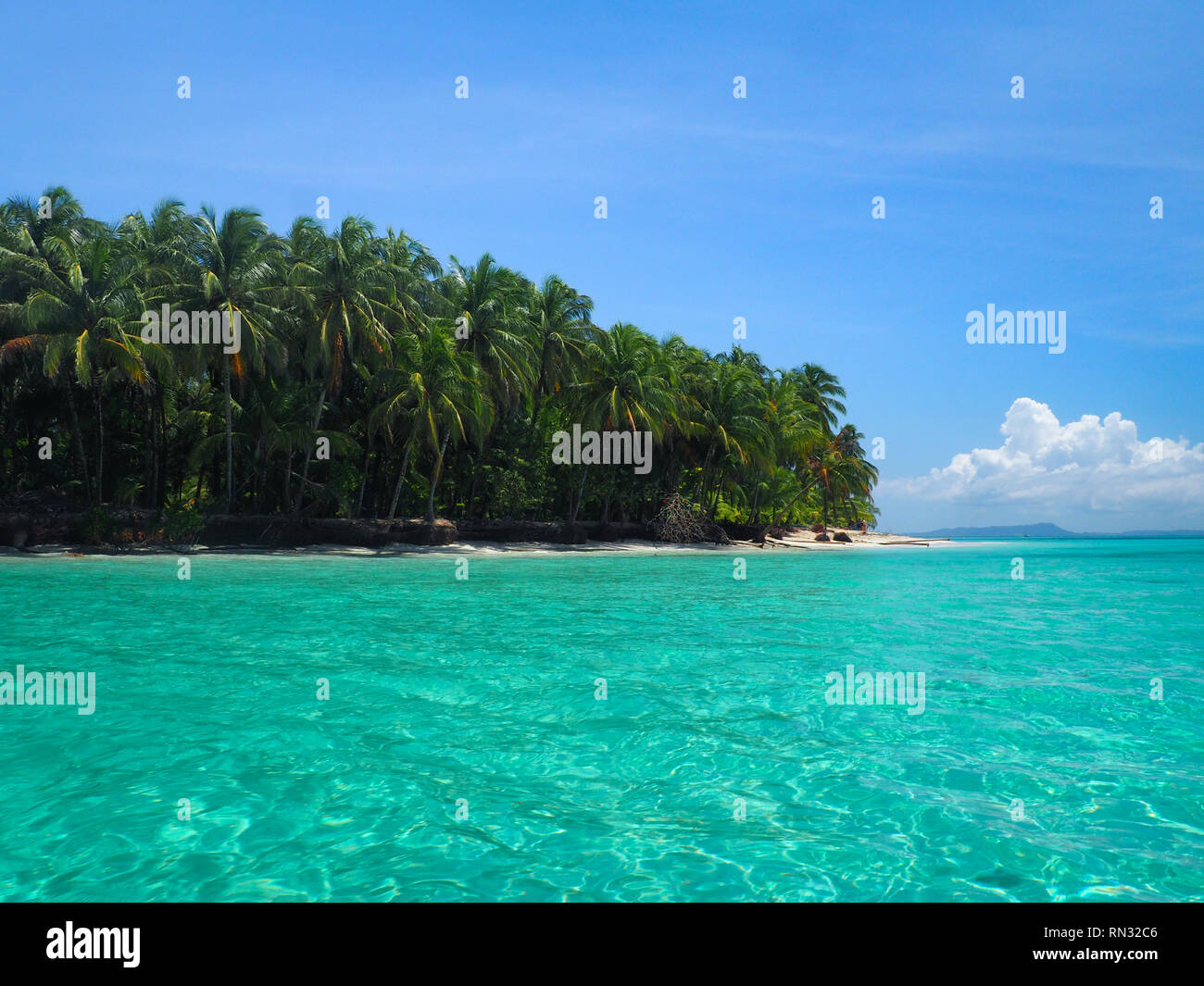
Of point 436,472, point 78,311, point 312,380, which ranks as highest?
point 78,311

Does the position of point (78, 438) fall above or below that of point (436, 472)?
above

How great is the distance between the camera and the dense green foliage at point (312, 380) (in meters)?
28.7

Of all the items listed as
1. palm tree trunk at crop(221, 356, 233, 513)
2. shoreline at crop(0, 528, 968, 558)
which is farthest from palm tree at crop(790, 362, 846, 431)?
palm tree trunk at crop(221, 356, 233, 513)

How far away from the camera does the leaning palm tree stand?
29.2 meters

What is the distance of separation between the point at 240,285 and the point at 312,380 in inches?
200

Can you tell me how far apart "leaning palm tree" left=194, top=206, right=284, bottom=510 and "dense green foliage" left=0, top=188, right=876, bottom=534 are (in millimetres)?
84

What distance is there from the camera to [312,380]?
33375 mm

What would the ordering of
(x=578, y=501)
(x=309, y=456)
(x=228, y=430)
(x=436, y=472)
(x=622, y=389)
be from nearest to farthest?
(x=228, y=430) < (x=309, y=456) < (x=436, y=472) < (x=622, y=389) < (x=578, y=501)

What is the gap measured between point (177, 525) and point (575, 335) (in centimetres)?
2158

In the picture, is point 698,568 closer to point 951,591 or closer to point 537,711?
point 951,591

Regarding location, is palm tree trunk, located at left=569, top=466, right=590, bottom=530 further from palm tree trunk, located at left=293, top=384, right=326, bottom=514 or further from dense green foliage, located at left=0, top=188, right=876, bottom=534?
palm tree trunk, located at left=293, top=384, right=326, bottom=514

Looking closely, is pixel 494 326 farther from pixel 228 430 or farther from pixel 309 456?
pixel 228 430

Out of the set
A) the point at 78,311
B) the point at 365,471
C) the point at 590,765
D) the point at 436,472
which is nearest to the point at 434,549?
the point at 436,472
